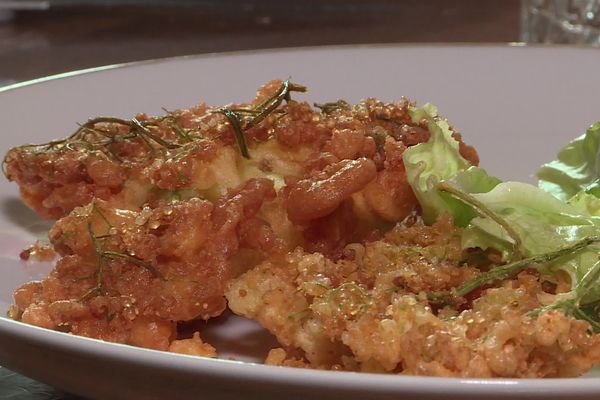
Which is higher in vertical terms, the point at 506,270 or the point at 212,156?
the point at 212,156

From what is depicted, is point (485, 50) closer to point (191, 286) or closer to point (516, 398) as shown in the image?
point (191, 286)

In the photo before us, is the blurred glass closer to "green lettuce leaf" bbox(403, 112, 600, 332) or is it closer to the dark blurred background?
the dark blurred background

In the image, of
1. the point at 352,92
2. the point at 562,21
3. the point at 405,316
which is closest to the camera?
the point at 405,316

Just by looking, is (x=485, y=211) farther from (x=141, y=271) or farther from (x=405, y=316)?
(x=141, y=271)

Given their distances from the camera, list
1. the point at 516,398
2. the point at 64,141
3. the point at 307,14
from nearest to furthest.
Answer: the point at 516,398 → the point at 64,141 → the point at 307,14

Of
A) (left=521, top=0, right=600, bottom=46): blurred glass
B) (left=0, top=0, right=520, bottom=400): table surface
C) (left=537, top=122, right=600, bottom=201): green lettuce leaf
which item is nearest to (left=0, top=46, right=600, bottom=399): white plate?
(left=537, top=122, right=600, bottom=201): green lettuce leaf

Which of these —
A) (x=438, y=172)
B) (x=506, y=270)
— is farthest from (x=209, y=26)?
(x=506, y=270)

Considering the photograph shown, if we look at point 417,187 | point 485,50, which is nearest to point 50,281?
point 417,187

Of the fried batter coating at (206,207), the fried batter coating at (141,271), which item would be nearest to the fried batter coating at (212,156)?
the fried batter coating at (206,207)
